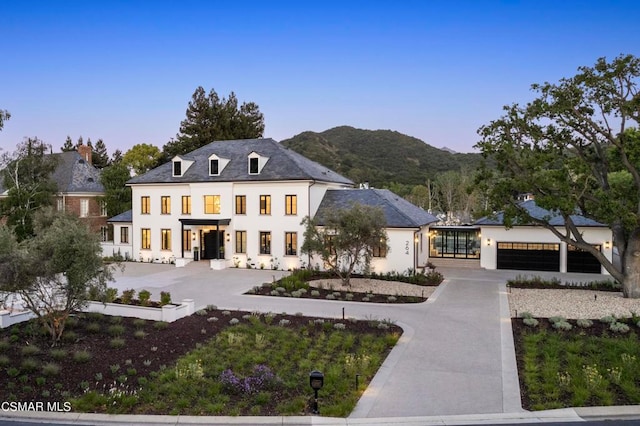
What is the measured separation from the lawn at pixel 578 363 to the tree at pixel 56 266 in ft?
36.1

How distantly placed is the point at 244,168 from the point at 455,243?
16.2m

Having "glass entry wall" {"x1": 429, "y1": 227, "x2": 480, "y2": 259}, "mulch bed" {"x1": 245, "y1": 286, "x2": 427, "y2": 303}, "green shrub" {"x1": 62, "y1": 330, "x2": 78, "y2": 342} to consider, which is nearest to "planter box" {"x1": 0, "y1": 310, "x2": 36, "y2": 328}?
"green shrub" {"x1": 62, "y1": 330, "x2": 78, "y2": 342}

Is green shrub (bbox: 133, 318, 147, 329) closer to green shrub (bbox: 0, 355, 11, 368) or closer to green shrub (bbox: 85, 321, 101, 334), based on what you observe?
green shrub (bbox: 85, 321, 101, 334)

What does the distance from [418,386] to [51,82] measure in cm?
3111

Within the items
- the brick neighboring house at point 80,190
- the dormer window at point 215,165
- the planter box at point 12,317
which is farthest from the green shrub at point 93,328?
the brick neighboring house at point 80,190

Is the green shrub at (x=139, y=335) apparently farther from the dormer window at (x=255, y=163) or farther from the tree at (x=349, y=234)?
the dormer window at (x=255, y=163)

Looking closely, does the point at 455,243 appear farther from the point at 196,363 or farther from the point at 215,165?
the point at 196,363

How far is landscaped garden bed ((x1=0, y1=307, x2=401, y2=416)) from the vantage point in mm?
8602

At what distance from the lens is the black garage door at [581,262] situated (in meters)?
25.7

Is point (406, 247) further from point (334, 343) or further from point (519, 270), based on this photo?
point (334, 343)

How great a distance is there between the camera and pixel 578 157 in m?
17.8

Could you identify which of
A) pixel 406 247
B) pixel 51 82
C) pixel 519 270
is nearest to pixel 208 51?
pixel 51 82

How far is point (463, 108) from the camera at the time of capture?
146 feet

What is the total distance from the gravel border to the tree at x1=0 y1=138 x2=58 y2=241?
1213 inches
